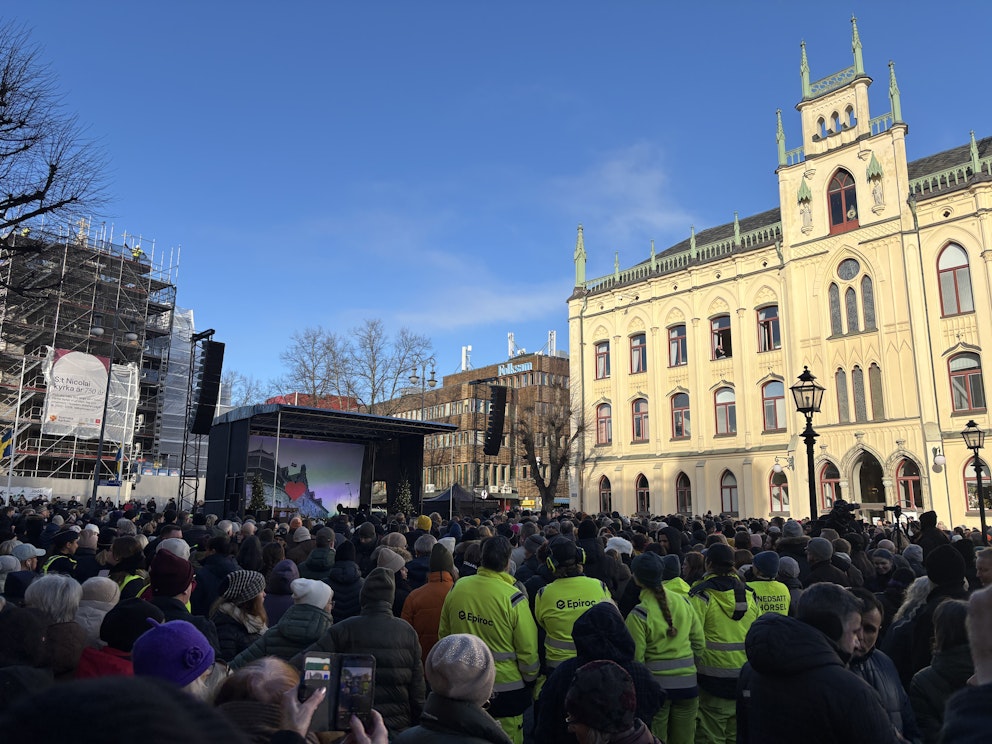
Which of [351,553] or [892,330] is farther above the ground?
[892,330]

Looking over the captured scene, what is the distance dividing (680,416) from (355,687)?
32817mm

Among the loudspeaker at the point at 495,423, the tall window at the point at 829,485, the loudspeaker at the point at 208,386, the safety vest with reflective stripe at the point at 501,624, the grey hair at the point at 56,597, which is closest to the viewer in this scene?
the grey hair at the point at 56,597

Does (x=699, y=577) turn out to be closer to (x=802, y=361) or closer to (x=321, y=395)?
(x=802, y=361)

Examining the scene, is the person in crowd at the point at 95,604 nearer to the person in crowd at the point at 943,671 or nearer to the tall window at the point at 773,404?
the person in crowd at the point at 943,671

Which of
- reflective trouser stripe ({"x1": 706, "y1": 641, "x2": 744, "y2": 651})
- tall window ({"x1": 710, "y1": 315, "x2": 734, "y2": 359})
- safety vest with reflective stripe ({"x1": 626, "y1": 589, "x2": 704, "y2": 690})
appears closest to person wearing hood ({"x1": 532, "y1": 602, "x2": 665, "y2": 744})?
safety vest with reflective stripe ({"x1": 626, "y1": 589, "x2": 704, "y2": 690})

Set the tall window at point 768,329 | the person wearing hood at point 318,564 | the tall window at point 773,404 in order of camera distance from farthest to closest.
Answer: the tall window at point 768,329
the tall window at point 773,404
the person wearing hood at point 318,564

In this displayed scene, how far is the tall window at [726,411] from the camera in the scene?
1245 inches

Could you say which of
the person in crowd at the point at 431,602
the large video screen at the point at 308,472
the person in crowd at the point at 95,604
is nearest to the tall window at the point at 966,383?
the large video screen at the point at 308,472

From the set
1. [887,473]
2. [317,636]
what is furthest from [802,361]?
[317,636]

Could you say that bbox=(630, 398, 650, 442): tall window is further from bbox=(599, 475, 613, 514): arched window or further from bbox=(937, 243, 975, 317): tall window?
bbox=(937, 243, 975, 317): tall window

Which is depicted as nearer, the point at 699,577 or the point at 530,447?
the point at 699,577

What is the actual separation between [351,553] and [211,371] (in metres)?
17.8

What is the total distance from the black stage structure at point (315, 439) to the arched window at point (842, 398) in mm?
15554

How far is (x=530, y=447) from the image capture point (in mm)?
34062
